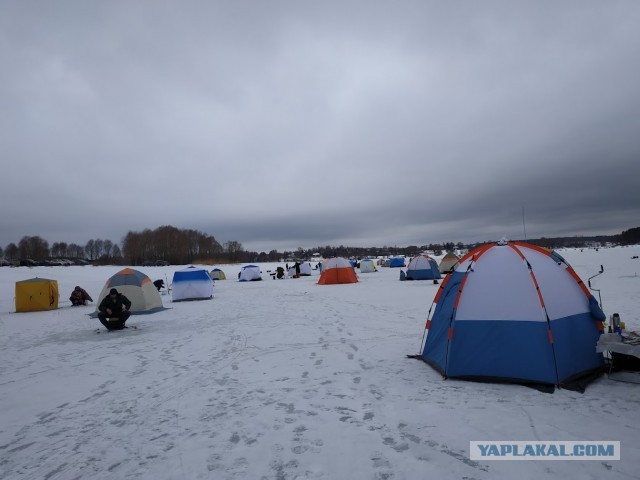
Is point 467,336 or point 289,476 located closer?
point 289,476

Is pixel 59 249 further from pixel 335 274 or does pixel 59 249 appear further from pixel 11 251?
pixel 335 274

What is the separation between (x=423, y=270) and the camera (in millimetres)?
29469

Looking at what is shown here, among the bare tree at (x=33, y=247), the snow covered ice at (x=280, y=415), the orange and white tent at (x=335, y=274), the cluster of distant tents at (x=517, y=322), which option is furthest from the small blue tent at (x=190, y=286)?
the bare tree at (x=33, y=247)

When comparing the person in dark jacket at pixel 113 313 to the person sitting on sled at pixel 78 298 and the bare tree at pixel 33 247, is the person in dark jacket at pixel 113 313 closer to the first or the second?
the person sitting on sled at pixel 78 298

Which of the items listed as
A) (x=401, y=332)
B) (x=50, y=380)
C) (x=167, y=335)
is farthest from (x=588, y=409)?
(x=167, y=335)

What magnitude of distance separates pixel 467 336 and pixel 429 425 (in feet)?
6.79

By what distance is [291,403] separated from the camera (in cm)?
545

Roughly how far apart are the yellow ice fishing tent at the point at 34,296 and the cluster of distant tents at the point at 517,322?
21.1 m

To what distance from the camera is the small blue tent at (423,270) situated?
29.4m

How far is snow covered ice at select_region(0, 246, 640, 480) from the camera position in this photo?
379cm

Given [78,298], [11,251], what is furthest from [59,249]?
[78,298]

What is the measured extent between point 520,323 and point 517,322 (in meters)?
0.04

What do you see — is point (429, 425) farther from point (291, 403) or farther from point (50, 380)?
point (50, 380)

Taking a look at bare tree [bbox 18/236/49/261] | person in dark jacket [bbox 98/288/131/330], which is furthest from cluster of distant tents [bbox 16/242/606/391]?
bare tree [bbox 18/236/49/261]
